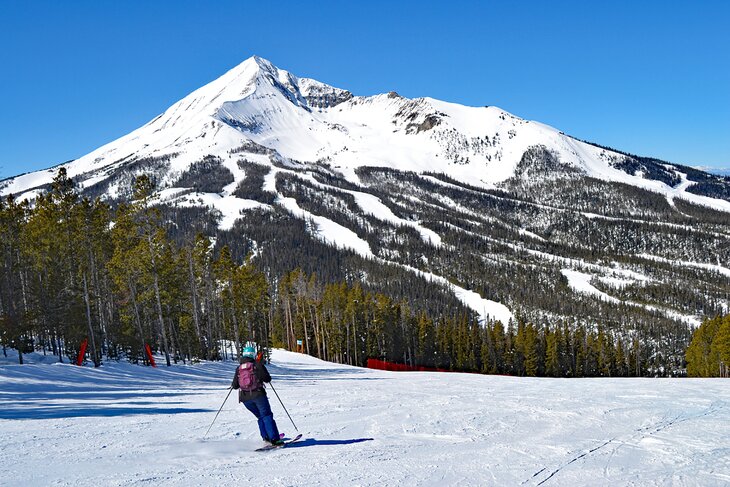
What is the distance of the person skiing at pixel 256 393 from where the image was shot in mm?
9113

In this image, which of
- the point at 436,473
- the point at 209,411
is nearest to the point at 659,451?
the point at 436,473

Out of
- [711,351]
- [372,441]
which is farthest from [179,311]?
[711,351]

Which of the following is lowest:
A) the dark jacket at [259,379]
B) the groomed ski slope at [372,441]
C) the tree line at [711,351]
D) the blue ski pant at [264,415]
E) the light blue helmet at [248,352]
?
the tree line at [711,351]

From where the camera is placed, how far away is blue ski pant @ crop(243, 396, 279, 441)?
357 inches

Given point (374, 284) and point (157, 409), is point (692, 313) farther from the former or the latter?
point (157, 409)

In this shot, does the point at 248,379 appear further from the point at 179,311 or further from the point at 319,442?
the point at 179,311

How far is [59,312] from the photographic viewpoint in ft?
101

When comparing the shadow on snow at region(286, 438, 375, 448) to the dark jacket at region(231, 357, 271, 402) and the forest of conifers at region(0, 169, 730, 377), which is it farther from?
the forest of conifers at region(0, 169, 730, 377)

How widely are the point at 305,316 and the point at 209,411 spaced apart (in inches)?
2602

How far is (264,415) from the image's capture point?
909 cm

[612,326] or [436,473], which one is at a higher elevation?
[436,473]

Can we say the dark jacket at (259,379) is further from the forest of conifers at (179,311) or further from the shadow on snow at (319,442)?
the forest of conifers at (179,311)

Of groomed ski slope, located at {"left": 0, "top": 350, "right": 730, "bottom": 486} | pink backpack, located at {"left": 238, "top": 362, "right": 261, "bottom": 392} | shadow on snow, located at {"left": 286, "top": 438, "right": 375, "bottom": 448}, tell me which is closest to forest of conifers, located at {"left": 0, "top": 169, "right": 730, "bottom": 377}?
groomed ski slope, located at {"left": 0, "top": 350, "right": 730, "bottom": 486}

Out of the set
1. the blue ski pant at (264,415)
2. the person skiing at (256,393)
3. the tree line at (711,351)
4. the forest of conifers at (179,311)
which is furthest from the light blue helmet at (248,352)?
the tree line at (711,351)
